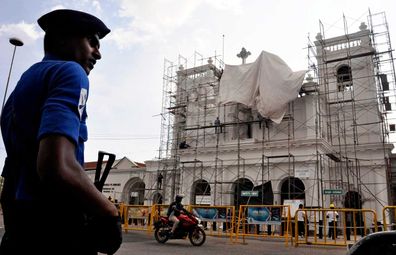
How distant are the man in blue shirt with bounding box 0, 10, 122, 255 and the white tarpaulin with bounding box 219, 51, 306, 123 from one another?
22596mm

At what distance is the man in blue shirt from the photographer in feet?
3.88

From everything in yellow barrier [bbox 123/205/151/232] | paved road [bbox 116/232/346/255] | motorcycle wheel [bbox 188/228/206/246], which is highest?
yellow barrier [bbox 123/205/151/232]

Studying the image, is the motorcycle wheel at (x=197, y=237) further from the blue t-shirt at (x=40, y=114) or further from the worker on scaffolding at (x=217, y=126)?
the worker on scaffolding at (x=217, y=126)

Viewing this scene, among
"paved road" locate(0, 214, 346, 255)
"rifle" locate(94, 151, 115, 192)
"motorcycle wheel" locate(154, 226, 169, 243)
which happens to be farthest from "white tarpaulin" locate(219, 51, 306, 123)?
"rifle" locate(94, 151, 115, 192)

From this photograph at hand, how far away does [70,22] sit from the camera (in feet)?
4.85

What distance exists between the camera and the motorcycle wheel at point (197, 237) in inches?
413

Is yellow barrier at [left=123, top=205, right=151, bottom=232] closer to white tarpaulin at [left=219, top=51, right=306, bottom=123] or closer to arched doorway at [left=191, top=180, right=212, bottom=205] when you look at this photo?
arched doorway at [left=191, top=180, right=212, bottom=205]

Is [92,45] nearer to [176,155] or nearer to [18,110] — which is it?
[18,110]

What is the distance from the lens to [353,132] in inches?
955

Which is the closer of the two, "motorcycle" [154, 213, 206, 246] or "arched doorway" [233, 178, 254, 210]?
"motorcycle" [154, 213, 206, 246]

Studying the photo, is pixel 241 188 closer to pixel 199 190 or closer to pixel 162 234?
pixel 199 190

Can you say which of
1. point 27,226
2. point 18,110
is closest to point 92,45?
point 18,110

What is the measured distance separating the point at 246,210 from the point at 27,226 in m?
12.6

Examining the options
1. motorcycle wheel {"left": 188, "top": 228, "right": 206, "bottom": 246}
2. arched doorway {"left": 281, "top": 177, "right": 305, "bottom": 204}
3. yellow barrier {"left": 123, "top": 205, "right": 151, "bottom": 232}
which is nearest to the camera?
motorcycle wheel {"left": 188, "top": 228, "right": 206, "bottom": 246}
